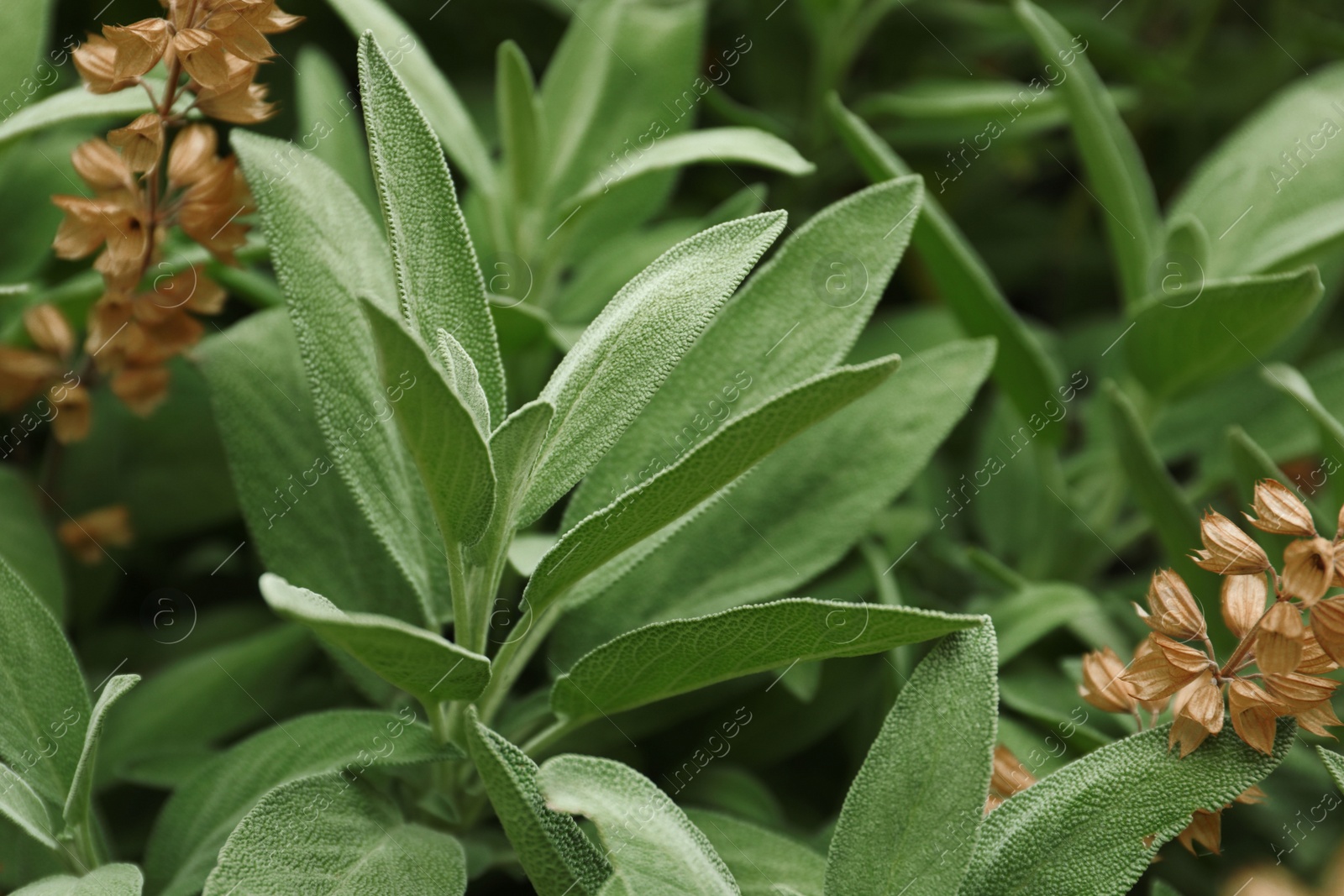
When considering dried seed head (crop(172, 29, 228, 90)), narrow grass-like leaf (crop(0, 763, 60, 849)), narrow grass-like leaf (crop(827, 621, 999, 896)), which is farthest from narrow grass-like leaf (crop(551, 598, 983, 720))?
dried seed head (crop(172, 29, 228, 90))

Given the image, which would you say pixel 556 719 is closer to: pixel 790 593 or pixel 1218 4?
pixel 790 593

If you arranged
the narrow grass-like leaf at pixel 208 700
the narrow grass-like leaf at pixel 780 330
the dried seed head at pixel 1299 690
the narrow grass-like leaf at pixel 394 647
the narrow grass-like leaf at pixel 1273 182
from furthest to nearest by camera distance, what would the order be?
the narrow grass-like leaf at pixel 1273 182
the narrow grass-like leaf at pixel 208 700
the narrow grass-like leaf at pixel 780 330
the dried seed head at pixel 1299 690
the narrow grass-like leaf at pixel 394 647

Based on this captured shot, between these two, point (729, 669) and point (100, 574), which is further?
point (100, 574)

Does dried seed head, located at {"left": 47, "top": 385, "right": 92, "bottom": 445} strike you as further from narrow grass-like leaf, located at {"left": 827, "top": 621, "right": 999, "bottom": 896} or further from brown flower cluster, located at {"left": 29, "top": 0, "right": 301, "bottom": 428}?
narrow grass-like leaf, located at {"left": 827, "top": 621, "right": 999, "bottom": 896}

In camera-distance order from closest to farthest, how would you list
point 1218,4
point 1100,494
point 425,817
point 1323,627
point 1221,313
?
point 1323,627
point 425,817
point 1221,313
point 1100,494
point 1218,4

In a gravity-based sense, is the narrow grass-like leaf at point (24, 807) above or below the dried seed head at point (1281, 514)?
below

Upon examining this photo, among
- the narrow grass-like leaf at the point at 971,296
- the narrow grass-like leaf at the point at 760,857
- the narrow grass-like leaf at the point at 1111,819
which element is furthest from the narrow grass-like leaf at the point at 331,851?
the narrow grass-like leaf at the point at 971,296

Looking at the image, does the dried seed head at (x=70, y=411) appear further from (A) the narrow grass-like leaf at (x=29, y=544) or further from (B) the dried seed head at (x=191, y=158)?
(B) the dried seed head at (x=191, y=158)

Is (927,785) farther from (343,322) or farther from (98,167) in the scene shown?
(98,167)

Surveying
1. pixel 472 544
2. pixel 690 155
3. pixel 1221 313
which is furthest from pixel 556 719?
pixel 1221 313
